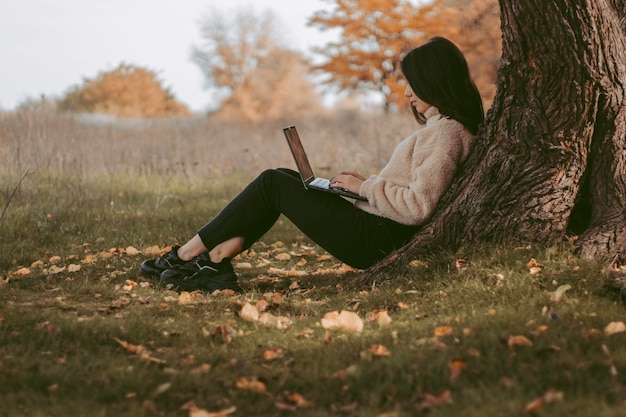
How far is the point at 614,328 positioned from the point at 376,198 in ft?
4.53

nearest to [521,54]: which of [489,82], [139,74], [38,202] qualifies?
[38,202]

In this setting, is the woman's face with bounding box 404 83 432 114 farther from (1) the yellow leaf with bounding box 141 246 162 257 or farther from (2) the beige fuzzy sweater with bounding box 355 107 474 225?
(1) the yellow leaf with bounding box 141 246 162 257

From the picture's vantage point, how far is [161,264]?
474 centimetres

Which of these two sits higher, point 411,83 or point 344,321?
point 411,83

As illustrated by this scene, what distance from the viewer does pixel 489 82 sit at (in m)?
21.4

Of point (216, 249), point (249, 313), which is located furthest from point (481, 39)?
point (249, 313)

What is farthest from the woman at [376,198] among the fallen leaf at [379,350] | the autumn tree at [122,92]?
the autumn tree at [122,92]

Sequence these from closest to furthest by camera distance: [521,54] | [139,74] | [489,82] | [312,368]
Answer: [312,368]
[521,54]
[489,82]
[139,74]

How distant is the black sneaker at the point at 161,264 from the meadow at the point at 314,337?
8 cm

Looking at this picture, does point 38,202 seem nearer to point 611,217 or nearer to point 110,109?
point 611,217

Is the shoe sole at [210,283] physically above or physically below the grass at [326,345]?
above

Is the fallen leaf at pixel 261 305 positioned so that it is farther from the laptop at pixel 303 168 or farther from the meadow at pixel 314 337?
the laptop at pixel 303 168

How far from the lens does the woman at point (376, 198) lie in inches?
154

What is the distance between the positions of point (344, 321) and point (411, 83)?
4.38 feet
